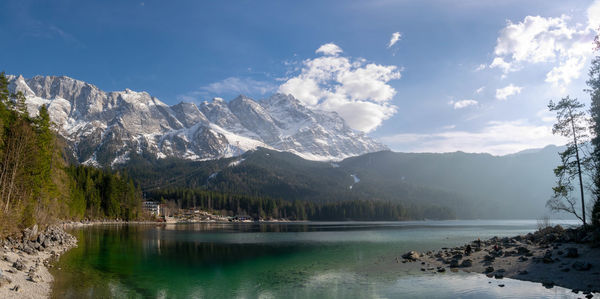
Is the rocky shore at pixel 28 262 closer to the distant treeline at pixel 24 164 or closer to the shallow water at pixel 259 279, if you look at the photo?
the shallow water at pixel 259 279

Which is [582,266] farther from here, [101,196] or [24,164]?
[101,196]

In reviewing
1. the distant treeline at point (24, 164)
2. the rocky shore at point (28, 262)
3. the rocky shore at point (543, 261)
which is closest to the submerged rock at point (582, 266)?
the rocky shore at point (543, 261)

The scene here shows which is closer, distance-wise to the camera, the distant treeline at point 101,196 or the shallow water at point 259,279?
the shallow water at point 259,279

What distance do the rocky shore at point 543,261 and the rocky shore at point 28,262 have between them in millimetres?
36022

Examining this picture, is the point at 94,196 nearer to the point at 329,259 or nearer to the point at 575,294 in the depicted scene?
the point at 329,259

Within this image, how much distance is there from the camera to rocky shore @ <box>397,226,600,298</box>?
28719 millimetres

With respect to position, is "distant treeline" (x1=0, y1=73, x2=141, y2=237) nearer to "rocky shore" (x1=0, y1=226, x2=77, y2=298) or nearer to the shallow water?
"rocky shore" (x1=0, y1=226, x2=77, y2=298)

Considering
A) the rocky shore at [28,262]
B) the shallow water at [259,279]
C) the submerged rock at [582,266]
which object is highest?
the rocky shore at [28,262]

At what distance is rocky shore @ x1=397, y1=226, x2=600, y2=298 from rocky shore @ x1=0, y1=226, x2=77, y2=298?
36.0m

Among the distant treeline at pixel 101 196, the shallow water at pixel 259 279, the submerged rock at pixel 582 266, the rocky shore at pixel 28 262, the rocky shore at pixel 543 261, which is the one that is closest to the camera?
the rocky shore at pixel 28 262

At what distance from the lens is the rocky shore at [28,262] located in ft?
80.2

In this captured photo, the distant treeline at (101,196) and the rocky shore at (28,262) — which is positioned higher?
the distant treeline at (101,196)

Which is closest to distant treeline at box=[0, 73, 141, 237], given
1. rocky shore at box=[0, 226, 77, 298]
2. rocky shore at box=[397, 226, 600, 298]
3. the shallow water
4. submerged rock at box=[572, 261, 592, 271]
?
rocky shore at box=[0, 226, 77, 298]

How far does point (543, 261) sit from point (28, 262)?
51.1m
